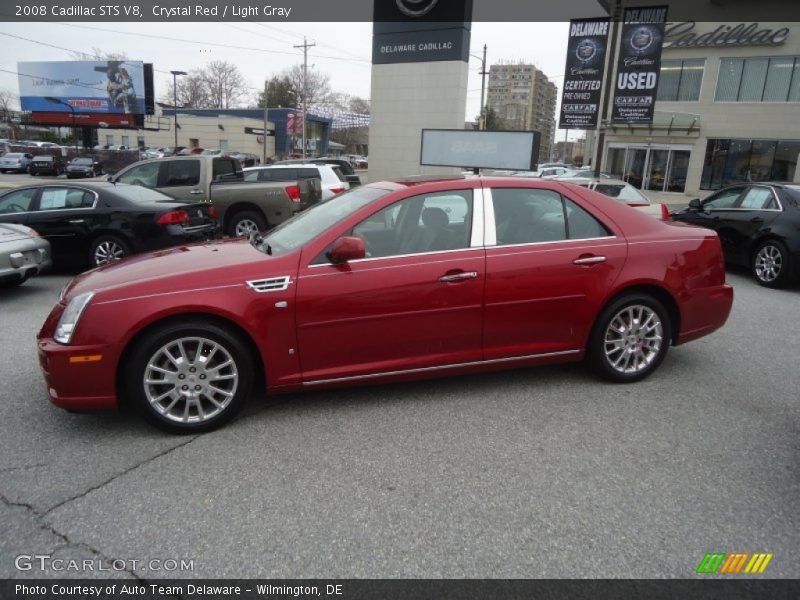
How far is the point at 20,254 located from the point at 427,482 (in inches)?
249

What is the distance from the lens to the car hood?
139 inches

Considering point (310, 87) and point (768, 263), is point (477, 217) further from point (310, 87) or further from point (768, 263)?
point (310, 87)

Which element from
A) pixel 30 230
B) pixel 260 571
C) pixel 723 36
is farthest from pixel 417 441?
pixel 723 36

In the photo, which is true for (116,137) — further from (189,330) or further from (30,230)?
(189,330)

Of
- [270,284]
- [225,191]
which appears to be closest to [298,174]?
[225,191]

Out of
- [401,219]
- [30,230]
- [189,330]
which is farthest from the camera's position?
[30,230]

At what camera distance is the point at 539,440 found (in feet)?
11.8

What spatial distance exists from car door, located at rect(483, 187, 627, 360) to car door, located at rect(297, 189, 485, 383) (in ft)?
0.52

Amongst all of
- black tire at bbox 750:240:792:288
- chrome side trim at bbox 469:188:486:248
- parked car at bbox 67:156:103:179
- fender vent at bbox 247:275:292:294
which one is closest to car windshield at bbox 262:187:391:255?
fender vent at bbox 247:275:292:294

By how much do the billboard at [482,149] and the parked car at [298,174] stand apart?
203cm

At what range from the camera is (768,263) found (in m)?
8.58

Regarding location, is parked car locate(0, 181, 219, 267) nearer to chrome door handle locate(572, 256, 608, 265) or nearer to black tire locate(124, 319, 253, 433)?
black tire locate(124, 319, 253, 433)

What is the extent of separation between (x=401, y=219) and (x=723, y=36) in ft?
110

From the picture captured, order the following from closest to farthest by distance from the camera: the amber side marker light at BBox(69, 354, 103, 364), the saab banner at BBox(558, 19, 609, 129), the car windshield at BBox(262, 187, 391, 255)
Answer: the amber side marker light at BBox(69, 354, 103, 364) < the car windshield at BBox(262, 187, 391, 255) < the saab banner at BBox(558, 19, 609, 129)
